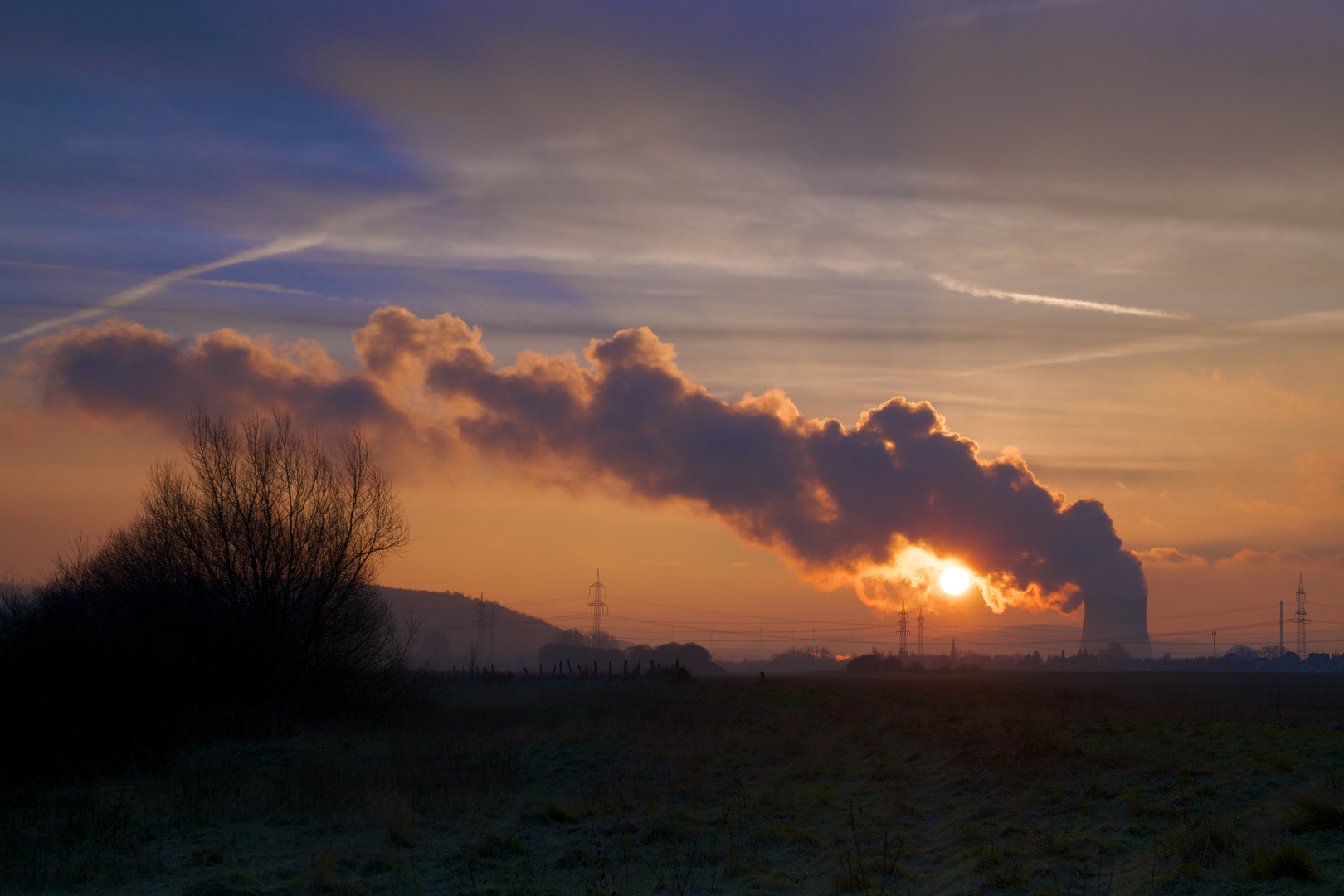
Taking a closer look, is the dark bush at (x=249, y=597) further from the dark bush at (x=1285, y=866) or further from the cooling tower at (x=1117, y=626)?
the cooling tower at (x=1117, y=626)

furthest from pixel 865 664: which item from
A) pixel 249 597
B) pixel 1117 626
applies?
pixel 249 597

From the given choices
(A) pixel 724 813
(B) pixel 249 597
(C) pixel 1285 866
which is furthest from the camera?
(B) pixel 249 597

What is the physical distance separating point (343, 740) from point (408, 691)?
11.3 metres

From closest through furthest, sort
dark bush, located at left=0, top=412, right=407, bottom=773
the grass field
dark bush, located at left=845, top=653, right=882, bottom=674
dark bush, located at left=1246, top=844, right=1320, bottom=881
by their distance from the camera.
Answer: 1. dark bush, located at left=1246, top=844, right=1320, bottom=881
2. the grass field
3. dark bush, located at left=0, top=412, right=407, bottom=773
4. dark bush, located at left=845, top=653, right=882, bottom=674

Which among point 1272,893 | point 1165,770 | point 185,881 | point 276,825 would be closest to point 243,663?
point 276,825

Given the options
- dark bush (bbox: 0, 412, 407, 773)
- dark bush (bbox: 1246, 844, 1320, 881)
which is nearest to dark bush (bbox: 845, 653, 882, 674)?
dark bush (bbox: 0, 412, 407, 773)

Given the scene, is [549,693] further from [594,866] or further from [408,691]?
[594,866]

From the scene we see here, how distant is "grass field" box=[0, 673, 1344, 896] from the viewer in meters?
13.2

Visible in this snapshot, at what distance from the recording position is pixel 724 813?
687 inches

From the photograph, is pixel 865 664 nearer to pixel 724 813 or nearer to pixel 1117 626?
pixel 1117 626

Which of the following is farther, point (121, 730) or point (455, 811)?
point (121, 730)

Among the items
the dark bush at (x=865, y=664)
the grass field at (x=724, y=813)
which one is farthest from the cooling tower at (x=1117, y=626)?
the grass field at (x=724, y=813)

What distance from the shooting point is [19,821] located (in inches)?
660

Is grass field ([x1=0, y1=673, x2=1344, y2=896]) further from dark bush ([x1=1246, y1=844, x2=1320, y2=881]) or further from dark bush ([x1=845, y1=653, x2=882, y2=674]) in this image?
dark bush ([x1=845, y1=653, x2=882, y2=674])
